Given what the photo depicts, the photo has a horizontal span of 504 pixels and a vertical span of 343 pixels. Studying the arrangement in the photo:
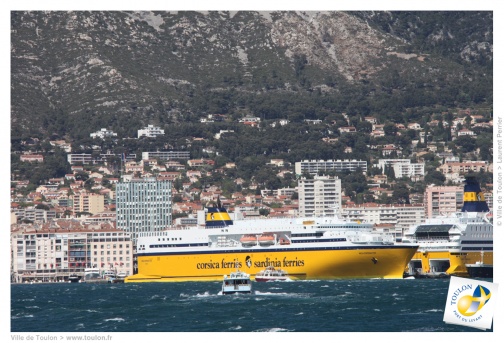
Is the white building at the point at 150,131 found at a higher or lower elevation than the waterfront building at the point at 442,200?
higher

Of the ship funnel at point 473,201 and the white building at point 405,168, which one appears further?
the white building at point 405,168

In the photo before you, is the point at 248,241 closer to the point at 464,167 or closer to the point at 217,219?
the point at 217,219

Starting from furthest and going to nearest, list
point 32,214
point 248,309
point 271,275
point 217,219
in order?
point 32,214
point 217,219
point 271,275
point 248,309

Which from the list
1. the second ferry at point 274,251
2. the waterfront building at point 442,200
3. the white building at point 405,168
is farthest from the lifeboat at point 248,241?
the white building at point 405,168

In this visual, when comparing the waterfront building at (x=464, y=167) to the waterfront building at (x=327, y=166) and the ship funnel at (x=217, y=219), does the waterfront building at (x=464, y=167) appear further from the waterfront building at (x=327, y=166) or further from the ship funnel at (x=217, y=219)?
the ship funnel at (x=217, y=219)

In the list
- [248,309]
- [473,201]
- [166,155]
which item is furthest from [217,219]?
[166,155]

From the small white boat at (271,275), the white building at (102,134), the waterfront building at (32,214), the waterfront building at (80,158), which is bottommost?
the small white boat at (271,275)
